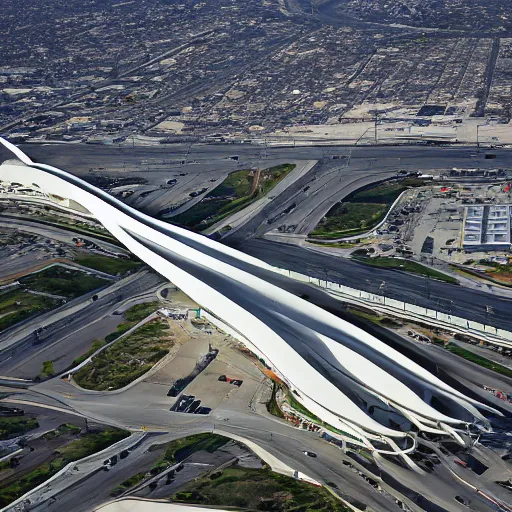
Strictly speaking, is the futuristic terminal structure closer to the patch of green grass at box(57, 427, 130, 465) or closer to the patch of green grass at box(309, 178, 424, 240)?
the patch of green grass at box(57, 427, 130, 465)

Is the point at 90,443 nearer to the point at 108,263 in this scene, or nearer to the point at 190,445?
the point at 190,445

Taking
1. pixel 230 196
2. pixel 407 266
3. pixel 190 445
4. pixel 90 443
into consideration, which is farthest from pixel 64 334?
pixel 230 196

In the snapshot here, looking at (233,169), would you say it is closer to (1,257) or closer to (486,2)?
(1,257)

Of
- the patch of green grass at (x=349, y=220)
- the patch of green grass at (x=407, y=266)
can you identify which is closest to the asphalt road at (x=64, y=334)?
the patch of green grass at (x=349, y=220)

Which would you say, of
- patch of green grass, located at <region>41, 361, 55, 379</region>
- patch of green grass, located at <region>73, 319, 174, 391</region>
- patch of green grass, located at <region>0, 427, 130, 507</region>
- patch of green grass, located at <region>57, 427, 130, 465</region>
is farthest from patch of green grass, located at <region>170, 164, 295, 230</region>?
patch of green grass, located at <region>0, 427, 130, 507</region>

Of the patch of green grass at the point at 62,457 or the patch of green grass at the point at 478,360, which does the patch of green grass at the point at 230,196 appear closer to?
the patch of green grass at the point at 478,360

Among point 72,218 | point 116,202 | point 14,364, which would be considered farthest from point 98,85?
point 14,364
